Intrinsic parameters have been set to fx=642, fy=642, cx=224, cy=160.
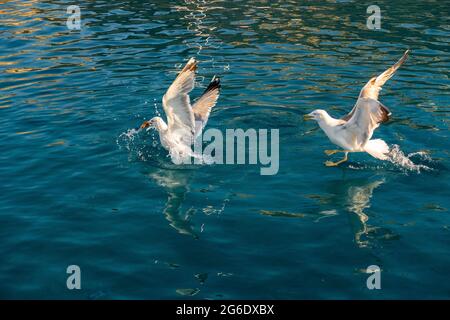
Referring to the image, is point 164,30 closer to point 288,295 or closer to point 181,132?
point 181,132

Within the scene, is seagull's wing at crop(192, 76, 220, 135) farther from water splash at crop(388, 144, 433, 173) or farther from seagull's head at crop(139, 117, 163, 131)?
water splash at crop(388, 144, 433, 173)

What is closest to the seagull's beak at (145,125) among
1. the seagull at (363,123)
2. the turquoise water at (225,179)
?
the turquoise water at (225,179)

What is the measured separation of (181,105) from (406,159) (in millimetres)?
4533

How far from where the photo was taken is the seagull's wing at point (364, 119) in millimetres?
11142

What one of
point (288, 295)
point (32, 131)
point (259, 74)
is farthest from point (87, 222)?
point (259, 74)

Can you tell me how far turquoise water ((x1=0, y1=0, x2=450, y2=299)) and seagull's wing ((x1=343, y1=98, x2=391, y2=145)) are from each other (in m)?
0.81

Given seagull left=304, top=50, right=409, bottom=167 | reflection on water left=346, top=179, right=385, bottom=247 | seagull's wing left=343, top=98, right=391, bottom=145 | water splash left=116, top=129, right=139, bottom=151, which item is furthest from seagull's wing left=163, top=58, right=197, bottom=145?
reflection on water left=346, top=179, right=385, bottom=247

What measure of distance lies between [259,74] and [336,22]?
6.59 metres

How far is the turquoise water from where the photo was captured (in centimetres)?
919

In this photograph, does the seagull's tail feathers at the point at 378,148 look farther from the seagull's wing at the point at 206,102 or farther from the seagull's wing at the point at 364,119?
the seagull's wing at the point at 206,102

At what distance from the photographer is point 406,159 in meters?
12.6

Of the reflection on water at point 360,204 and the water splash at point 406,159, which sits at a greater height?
the water splash at point 406,159

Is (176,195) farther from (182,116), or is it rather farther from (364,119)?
(364,119)

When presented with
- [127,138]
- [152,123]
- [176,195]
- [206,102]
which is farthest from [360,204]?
[127,138]
